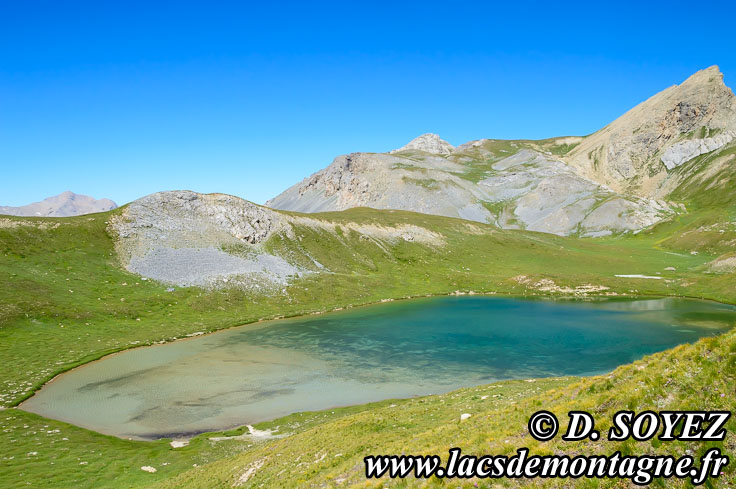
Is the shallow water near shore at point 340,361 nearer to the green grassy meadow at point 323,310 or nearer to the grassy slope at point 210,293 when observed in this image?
the green grassy meadow at point 323,310

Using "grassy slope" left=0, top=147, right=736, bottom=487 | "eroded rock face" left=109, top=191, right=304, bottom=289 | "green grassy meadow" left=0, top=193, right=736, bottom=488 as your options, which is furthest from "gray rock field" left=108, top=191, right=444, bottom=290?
"grassy slope" left=0, top=147, right=736, bottom=487

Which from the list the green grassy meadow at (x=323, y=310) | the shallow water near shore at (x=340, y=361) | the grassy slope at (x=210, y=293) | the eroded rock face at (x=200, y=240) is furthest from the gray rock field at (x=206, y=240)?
the shallow water near shore at (x=340, y=361)

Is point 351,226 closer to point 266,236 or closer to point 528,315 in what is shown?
point 266,236

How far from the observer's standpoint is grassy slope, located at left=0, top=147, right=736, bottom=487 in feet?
104

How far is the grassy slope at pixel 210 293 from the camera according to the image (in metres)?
31.5

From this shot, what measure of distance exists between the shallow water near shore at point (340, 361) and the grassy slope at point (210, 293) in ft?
15.1

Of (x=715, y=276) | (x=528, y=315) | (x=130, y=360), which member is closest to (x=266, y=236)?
(x=130, y=360)

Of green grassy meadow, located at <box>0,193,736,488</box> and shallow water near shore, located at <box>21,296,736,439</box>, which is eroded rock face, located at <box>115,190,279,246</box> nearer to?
green grassy meadow, located at <box>0,193,736,488</box>

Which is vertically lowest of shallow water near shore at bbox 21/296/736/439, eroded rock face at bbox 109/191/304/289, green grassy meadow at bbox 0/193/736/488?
shallow water near shore at bbox 21/296/736/439

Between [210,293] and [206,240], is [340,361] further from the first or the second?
[206,240]

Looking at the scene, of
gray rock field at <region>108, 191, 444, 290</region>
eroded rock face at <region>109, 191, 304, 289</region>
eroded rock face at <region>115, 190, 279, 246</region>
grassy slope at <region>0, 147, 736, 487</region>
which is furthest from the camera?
eroded rock face at <region>115, 190, 279, 246</region>

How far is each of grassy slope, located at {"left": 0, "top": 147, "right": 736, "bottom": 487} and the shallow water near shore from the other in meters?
4.61

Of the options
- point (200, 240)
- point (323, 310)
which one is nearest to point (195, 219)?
point (200, 240)

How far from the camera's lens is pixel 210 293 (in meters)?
94.9
